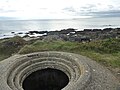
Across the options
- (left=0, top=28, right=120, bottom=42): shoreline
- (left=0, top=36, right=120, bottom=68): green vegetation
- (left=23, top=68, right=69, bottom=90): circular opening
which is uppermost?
(left=0, top=36, right=120, bottom=68): green vegetation

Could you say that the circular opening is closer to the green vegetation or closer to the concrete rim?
the concrete rim

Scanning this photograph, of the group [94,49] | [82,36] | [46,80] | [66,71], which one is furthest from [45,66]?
[82,36]

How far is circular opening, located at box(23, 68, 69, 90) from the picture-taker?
957 inches

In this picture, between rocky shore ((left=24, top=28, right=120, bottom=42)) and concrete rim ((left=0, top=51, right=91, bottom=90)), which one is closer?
concrete rim ((left=0, top=51, right=91, bottom=90))

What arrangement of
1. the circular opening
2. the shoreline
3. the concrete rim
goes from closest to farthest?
1. the concrete rim
2. the circular opening
3. the shoreline

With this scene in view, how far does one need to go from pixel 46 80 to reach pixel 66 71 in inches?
129

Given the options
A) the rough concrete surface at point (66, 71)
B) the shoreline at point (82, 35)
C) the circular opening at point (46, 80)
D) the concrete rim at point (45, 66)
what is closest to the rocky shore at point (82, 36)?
the shoreline at point (82, 35)

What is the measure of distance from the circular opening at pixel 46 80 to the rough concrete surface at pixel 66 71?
0.59 metres

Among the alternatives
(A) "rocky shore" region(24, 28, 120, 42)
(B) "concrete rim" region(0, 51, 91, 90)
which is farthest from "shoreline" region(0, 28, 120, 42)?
(B) "concrete rim" region(0, 51, 91, 90)

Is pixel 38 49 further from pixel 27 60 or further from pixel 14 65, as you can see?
pixel 14 65

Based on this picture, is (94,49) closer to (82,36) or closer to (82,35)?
(82,36)

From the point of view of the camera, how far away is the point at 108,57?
84.9 feet

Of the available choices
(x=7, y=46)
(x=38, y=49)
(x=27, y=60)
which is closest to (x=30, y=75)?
(x=27, y=60)

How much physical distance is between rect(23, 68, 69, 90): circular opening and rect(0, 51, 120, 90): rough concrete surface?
1.93 ft
